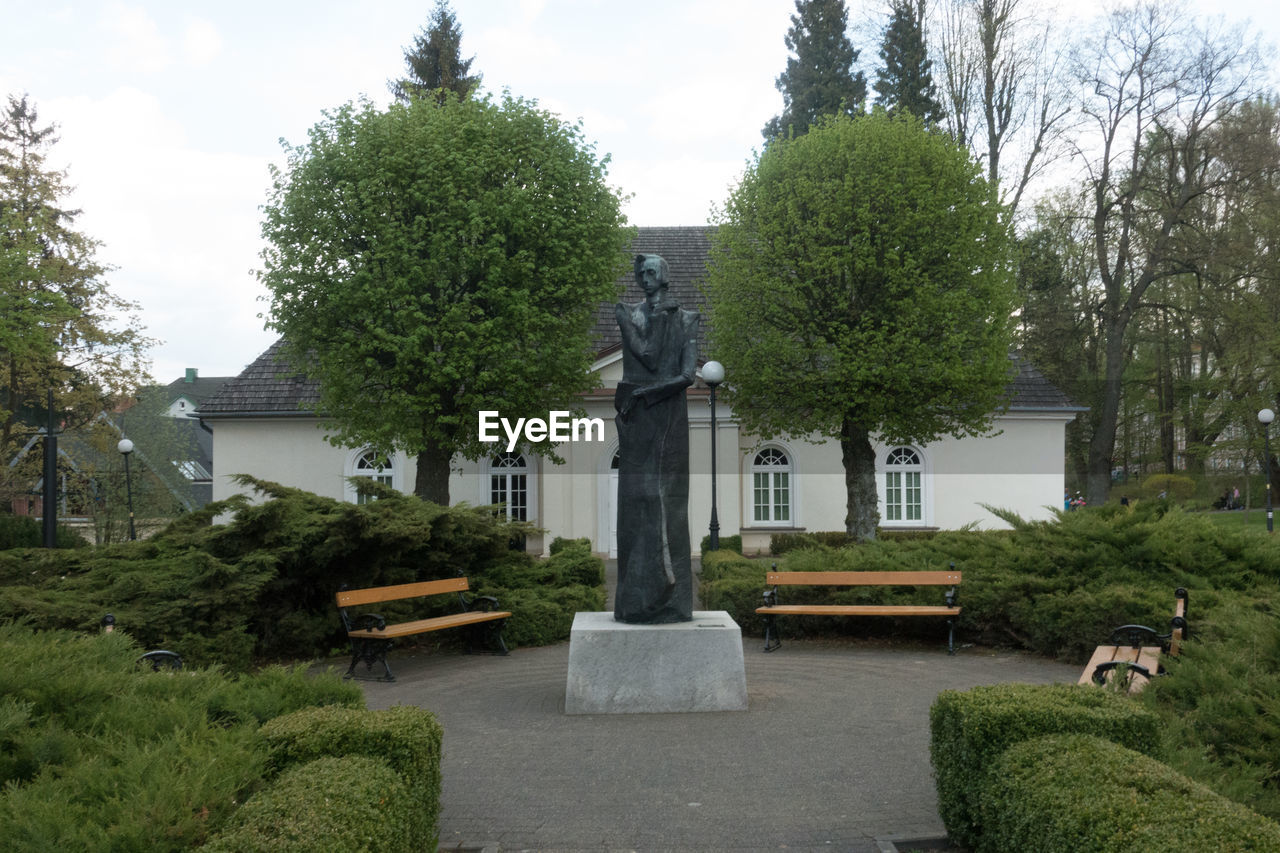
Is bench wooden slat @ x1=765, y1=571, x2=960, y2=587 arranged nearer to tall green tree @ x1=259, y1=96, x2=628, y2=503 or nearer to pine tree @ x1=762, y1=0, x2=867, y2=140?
tall green tree @ x1=259, y1=96, x2=628, y2=503

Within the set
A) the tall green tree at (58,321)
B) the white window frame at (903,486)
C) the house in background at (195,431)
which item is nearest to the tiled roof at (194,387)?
the house in background at (195,431)

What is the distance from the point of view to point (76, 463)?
34938 mm

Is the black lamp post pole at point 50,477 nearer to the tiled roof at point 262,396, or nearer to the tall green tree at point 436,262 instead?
the tall green tree at point 436,262

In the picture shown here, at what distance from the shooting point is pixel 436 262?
19438mm

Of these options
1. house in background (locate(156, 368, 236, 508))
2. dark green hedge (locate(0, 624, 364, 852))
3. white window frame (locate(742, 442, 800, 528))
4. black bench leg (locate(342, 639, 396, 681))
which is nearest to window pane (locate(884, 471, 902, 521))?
white window frame (locate(742, 442, 800, 528))

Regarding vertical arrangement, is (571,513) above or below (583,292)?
below

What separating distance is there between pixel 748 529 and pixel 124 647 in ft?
67.0

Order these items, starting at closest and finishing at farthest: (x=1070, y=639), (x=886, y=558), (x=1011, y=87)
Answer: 1. (x=1070, y=639)
2. (x=886, y=558)
3. (x=1011, y=87)

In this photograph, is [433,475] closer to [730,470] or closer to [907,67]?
[730,470]

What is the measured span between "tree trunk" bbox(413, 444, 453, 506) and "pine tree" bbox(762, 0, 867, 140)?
1984 centimetres

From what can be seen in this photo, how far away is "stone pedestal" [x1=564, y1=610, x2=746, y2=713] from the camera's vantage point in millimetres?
8188

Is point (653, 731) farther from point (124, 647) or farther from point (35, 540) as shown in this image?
point (35, 540)

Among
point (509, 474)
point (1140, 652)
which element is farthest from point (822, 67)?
point (1140, 652)

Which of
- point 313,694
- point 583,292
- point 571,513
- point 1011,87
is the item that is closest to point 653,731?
point 313,694
